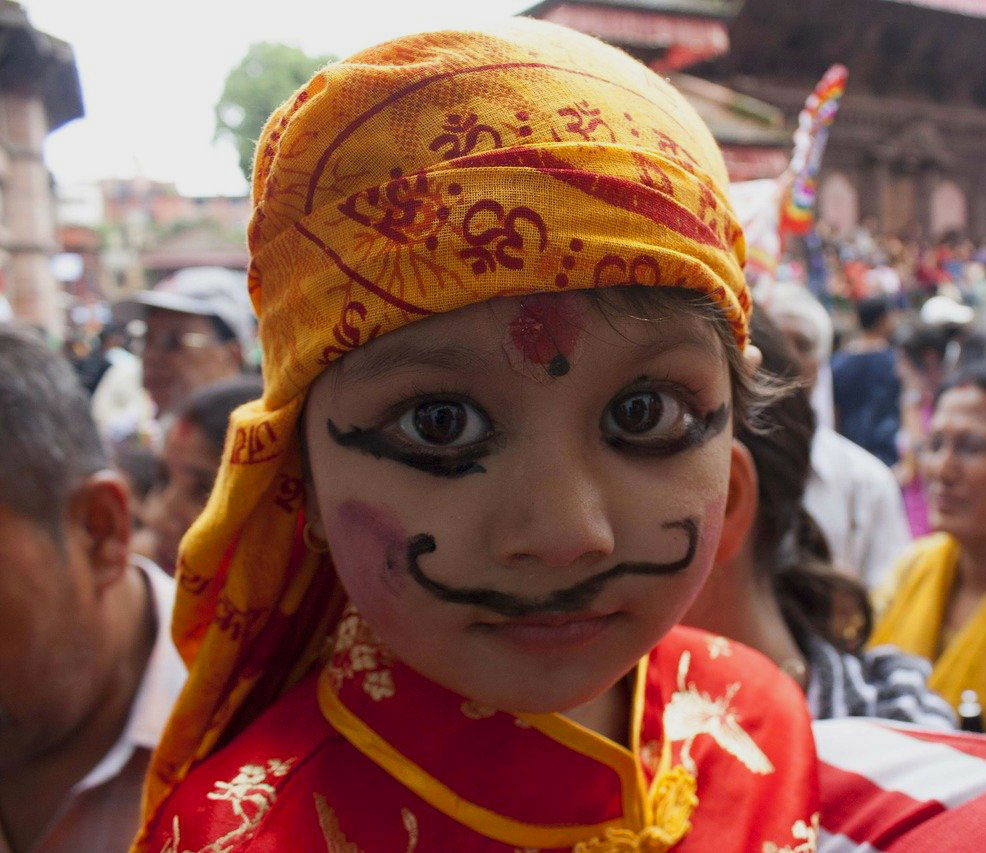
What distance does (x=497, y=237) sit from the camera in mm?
897

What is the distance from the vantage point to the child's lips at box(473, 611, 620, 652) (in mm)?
933

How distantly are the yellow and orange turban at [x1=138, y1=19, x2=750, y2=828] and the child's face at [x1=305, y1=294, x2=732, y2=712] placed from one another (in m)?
0.04

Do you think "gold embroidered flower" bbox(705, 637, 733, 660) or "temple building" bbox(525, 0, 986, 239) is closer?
"gold embroidered flower" bbox(705, 637, 733, 660)

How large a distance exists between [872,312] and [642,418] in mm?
→ 6423

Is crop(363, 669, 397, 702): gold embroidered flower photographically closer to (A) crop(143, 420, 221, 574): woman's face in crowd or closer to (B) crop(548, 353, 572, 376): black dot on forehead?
(B) crop(548, 353, 572, 376): black dot on forehead

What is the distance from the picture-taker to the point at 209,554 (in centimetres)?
109

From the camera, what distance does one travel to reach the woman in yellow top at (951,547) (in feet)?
8.88

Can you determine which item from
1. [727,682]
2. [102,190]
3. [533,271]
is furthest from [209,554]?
[102,190]

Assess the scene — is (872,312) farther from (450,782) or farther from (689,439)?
(450,782)

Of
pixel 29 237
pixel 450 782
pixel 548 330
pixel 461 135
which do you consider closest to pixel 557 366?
pixel 548 330

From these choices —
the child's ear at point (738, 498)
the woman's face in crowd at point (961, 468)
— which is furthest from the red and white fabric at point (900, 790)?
the woman's face in crowd at point (961, 468)

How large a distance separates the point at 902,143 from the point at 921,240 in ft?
5.87

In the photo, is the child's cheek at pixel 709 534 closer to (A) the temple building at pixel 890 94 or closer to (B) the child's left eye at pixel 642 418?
(B) the child's left eye at pixel 642 418

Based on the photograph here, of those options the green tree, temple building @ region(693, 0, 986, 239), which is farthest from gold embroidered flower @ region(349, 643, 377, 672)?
the green tree
